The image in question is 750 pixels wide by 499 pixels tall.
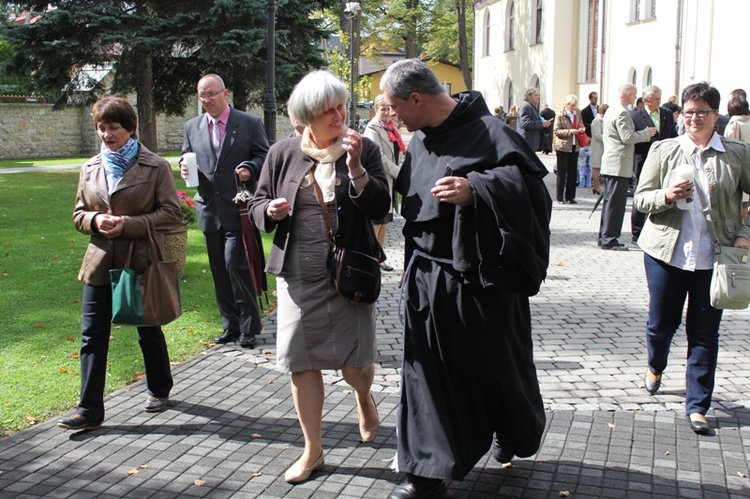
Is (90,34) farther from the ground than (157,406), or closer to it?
farther from the ground

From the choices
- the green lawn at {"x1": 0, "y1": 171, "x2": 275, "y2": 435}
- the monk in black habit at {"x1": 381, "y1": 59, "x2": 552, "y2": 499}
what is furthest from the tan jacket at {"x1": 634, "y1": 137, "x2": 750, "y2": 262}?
the green lawn at {"x1": 0, "y1": 171, "x2": 275, "y2": 435}

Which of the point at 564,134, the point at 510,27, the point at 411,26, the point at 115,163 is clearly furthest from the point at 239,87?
the point at 411,26

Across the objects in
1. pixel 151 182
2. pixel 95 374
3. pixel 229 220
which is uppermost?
→ pixel 151 182

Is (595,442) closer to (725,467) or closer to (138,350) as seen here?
(725,467)

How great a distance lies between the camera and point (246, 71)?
73.9ft

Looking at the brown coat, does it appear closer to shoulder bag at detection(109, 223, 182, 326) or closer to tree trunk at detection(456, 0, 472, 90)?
shoulder bag at detection(109, 223, 182, 326)

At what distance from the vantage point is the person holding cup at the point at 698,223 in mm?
Result: 5059

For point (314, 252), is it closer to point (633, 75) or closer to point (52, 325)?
point (52, 325)

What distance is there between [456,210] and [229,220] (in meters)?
3.37

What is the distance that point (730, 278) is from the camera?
16.1 feet

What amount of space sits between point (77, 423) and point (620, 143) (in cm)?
864

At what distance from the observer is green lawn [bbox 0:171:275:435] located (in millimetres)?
5719

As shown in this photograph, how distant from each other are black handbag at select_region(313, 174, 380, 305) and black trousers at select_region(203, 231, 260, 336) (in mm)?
2664

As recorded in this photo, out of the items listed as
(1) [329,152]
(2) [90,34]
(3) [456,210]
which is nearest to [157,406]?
(1) [329,152]
